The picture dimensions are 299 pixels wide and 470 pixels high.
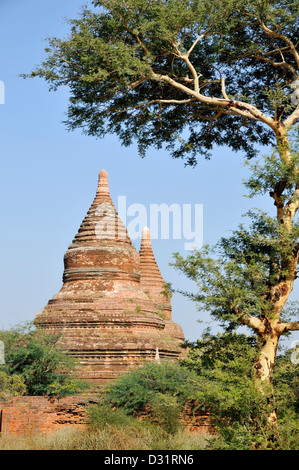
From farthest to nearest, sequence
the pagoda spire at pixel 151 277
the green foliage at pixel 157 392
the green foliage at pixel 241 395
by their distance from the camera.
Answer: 1. the pagoda spire at pixel 151 277
2. the green foliage at pixel 157 392
3. the green foliage at pixel 241 395

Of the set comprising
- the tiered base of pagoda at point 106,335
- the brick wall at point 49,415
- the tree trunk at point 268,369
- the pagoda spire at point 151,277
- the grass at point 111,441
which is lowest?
the grass at point 111,441

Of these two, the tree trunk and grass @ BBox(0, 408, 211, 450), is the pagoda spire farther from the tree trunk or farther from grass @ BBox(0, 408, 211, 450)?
the tree trunk

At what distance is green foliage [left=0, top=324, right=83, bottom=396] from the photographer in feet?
60.5

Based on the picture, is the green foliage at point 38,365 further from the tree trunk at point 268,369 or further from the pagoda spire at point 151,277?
the pagoda spire at point 151,277

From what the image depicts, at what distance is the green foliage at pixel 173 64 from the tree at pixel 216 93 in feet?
0.08

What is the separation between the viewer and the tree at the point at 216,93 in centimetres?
1272

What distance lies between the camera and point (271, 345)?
12.5m

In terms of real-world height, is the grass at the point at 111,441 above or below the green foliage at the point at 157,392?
below

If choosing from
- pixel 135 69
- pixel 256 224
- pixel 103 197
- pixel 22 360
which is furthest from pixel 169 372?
pixel 103 197

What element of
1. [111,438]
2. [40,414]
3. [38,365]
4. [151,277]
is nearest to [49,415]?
[40,414]

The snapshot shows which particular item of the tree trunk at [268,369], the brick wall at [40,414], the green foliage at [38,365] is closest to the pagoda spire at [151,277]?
the green foliage at [38,365]

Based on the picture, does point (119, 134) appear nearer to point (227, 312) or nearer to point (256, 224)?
point (256, 224)

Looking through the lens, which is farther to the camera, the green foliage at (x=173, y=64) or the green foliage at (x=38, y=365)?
the green foliage at (x=38, y=365)
